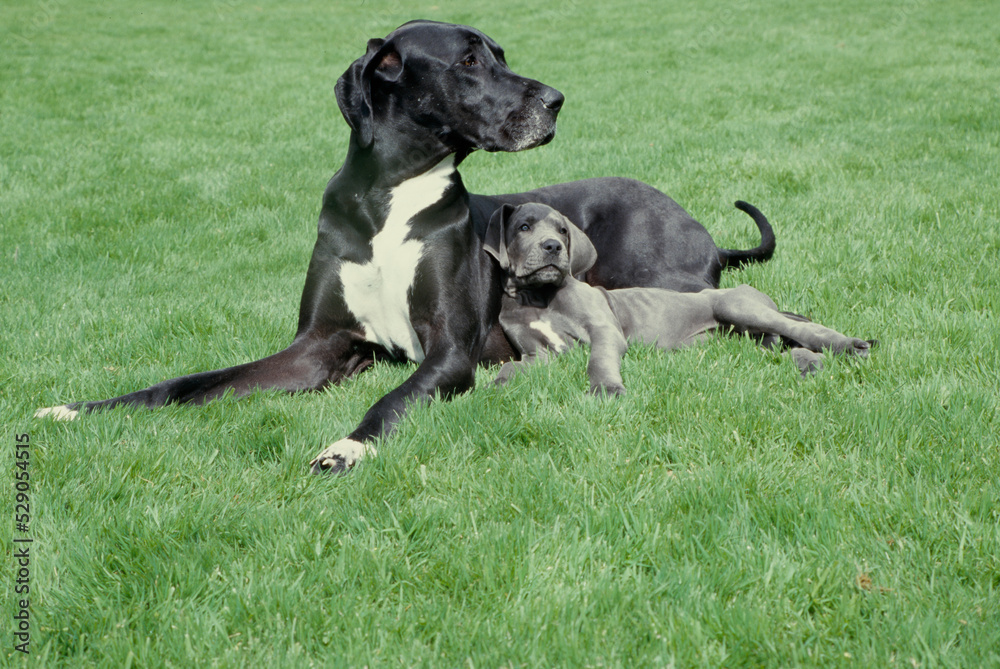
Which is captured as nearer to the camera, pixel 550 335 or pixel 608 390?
pixel 608 390

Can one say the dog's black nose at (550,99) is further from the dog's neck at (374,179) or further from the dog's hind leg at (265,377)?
the dog's hind leg at (265,377)

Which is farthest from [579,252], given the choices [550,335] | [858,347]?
[858,347]

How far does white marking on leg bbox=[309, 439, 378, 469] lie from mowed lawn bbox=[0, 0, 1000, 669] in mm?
99

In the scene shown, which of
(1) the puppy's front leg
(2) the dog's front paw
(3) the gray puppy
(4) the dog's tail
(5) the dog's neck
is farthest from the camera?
(4) the dog's tail

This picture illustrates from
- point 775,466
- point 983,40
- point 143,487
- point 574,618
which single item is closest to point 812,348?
point 775,466

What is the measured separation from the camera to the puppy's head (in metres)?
4.41

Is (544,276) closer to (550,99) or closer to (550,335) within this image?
(550,335)

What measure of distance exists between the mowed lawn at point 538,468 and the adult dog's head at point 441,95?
115cm

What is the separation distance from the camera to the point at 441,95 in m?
4.10

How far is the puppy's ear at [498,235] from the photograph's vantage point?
180 inches

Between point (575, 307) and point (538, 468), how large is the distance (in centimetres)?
169

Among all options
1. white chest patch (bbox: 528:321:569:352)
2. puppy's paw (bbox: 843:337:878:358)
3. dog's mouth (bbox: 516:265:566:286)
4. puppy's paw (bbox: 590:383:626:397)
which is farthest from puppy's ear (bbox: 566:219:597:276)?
puppy's paw (bbox: 843:337:878:358)

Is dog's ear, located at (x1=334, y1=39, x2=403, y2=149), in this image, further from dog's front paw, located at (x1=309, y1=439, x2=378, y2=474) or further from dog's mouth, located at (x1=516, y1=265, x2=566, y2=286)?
dog's front paw, located at (x1=309, y1=439, x2=378, y2=474)

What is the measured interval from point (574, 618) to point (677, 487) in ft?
2.47
